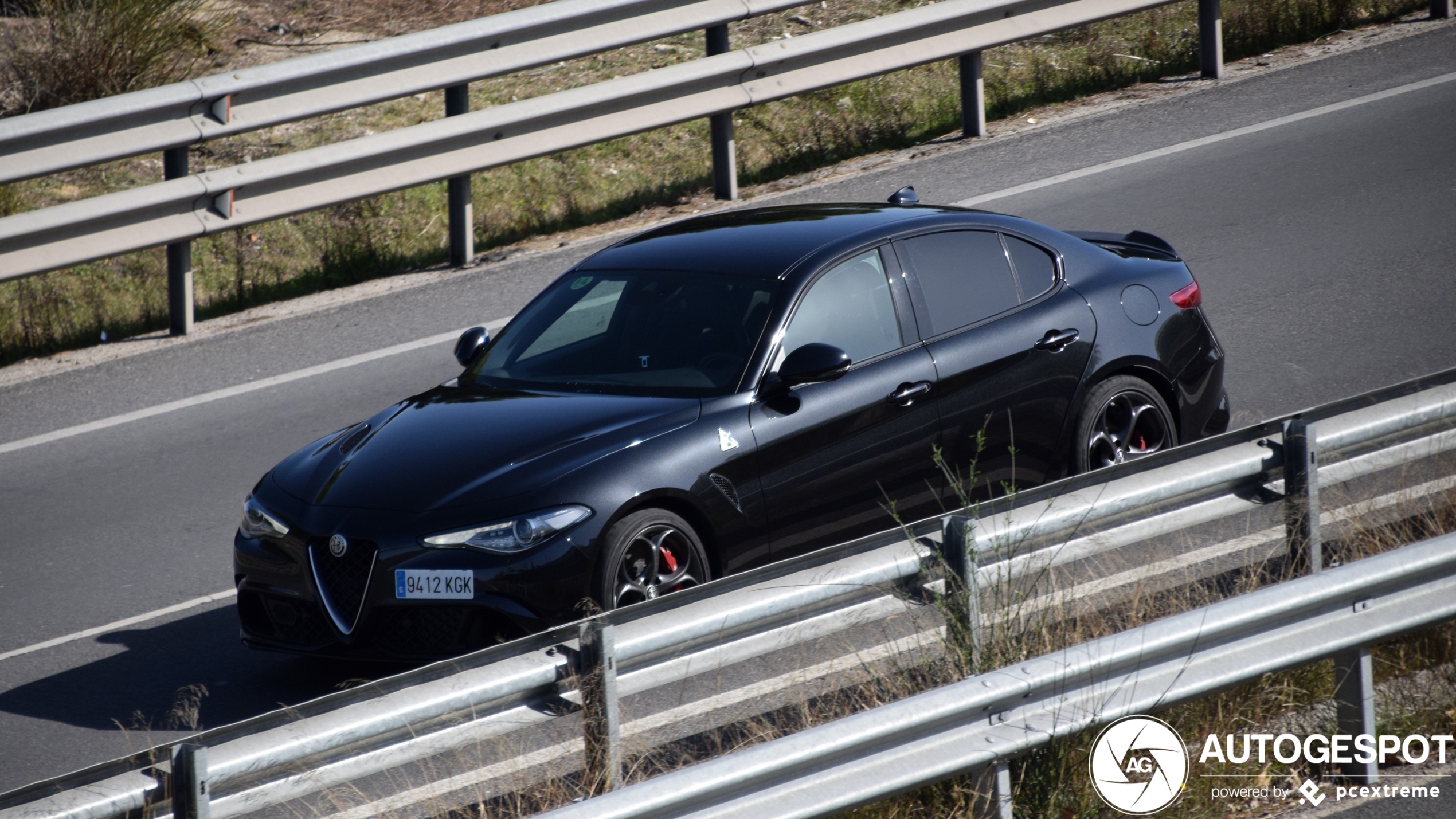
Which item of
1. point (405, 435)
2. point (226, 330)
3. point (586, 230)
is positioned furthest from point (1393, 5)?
point (405, 435)

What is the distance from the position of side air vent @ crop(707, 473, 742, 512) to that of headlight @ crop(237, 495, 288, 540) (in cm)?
162

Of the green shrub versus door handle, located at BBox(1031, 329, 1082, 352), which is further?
the green shrub

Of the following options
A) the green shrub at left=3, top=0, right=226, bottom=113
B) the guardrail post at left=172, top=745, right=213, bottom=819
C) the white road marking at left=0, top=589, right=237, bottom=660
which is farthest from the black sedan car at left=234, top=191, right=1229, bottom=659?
the green shrub at left=3, top=0, right=226, bottom=113

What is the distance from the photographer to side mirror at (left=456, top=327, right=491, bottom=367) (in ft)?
24.2

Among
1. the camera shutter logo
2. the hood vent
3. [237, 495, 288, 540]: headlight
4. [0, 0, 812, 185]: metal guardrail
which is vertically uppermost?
[0, 0, 812, 185]: metal guardrail

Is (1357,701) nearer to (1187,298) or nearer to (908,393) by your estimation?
(908,393)

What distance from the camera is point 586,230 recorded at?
12.2m

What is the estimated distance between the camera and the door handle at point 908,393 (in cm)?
645

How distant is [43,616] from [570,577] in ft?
9.40

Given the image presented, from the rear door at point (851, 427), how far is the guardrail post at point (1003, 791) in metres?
2.13

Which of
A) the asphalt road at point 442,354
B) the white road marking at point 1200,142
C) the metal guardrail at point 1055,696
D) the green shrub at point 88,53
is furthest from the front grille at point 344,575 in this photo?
the green shrub at point 88,53

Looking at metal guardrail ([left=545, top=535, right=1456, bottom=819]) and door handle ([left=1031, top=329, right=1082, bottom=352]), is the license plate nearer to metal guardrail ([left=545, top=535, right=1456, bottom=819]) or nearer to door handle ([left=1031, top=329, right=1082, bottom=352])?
metal guardrail ([left=545, top=535, right=1456, bottom=819])

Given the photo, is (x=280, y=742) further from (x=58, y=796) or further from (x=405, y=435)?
(x=405, y=435)

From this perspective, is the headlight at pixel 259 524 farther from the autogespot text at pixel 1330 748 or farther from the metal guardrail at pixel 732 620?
the autogespot text at pixel 1330 748
